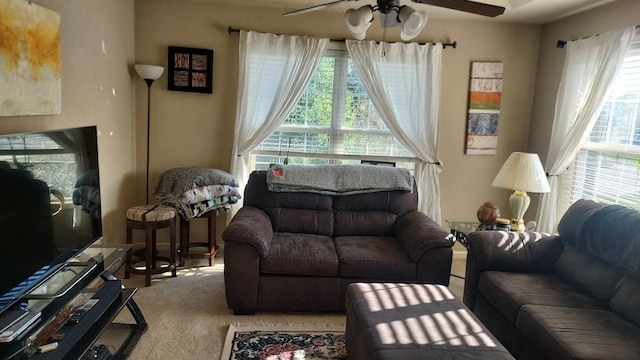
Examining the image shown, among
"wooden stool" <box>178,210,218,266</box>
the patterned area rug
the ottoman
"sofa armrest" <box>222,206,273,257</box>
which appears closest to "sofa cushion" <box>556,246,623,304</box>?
the ottoman

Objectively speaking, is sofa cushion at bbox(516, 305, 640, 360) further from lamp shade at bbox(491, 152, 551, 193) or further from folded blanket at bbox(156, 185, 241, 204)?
folded blanket at bbox(156, 185, 241, 204)

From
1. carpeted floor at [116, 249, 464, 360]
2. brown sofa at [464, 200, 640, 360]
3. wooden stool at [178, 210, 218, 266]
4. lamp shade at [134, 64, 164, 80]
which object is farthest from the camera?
wooden stool at [178, 210, 218, 266]

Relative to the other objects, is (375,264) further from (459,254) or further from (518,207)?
(459,254)

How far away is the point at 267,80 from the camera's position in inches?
164

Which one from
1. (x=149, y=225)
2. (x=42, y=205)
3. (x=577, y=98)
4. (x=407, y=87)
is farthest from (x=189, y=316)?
(x=577, y=98)

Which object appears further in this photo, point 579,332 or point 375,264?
point 375,264

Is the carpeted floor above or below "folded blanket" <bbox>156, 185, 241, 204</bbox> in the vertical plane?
below

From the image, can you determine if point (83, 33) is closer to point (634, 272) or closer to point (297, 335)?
point (297, 335)

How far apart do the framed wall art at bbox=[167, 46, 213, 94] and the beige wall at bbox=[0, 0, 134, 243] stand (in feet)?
1.22

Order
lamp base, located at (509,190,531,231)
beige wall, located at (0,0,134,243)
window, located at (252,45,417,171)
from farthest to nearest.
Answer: window, located at (252,45,417,171), lamp base, located at (509,190,531,231), beige wall, located at (0,0,134,243)

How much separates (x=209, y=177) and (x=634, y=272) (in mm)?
3026

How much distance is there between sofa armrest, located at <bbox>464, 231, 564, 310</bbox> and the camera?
9.60 ft

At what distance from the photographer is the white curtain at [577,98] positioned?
132 inches

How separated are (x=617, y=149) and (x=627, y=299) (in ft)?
4.96
